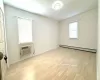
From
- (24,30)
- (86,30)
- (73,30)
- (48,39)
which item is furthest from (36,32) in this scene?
(86,30)

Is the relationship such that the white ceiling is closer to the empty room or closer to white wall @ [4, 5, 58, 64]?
the empty room

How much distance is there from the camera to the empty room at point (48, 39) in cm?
220

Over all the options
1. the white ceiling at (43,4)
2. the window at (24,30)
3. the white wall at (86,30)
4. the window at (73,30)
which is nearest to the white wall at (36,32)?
the window at (24,30)

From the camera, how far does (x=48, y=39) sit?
515 cm

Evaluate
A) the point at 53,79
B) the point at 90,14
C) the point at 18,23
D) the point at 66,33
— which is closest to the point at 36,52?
the point at 18,23

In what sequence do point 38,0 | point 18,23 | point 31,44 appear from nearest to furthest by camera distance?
point 38,0, point 18,23, point 31,44

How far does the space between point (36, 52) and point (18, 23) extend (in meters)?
1.81

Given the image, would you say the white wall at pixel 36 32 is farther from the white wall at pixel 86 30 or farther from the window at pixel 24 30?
the white wall at pixel 86 30

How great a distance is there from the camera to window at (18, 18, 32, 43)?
3.36 m

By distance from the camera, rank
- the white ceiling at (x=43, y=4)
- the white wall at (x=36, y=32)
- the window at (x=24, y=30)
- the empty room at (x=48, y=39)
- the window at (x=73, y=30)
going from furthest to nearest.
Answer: the window at (x=73, y=30)
the window at (x=24, y=30)
the white wall at (x=36, y=32)
the white ceiling at (x=43, y=4)
the empty room at (x=48, y=39)

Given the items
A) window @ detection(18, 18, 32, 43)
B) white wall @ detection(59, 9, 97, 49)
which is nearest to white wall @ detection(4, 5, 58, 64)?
window @ detection(18, 18, 32, 43)

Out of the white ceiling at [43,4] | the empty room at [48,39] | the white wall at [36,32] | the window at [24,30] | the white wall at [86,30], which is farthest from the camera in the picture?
the white wall at [86,30]

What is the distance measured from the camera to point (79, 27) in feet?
17.3

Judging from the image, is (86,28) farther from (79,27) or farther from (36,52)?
(36,52)
